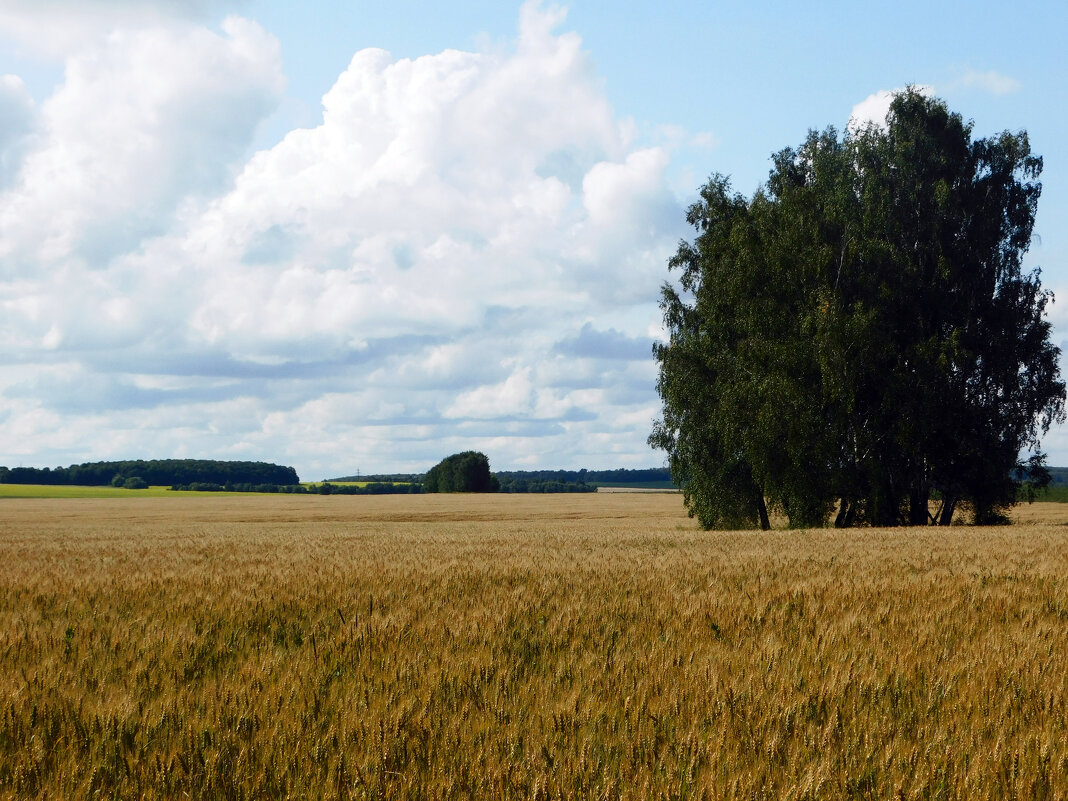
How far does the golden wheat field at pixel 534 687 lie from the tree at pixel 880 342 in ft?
76.1

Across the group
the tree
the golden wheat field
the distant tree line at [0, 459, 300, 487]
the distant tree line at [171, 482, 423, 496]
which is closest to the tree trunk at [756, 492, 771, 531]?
the tree

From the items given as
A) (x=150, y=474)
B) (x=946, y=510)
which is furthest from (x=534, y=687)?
(x=150, y=474)

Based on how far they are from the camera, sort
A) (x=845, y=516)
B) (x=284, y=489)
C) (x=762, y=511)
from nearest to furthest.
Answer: (x=845, y=516) → (x=762, y=511) → (x=284, y=489)

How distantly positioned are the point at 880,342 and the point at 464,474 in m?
93.9

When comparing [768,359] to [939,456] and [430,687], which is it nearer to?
[939,456]

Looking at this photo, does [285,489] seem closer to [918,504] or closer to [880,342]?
[918,504]

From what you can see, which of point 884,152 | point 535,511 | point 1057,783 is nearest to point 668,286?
point 884,152

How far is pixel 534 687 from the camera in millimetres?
5031

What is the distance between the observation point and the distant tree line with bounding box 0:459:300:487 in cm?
13875

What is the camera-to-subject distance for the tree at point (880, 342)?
32.9m

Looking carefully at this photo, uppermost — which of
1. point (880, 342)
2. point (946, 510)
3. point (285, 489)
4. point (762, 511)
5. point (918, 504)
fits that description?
point (880, 342)

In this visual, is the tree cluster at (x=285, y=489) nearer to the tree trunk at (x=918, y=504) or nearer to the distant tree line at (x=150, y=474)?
the distant tree line at (x=150, y=474)

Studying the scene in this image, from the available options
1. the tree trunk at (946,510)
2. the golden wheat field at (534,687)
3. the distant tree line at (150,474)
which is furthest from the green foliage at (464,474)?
the golden wheat field at (534,687)

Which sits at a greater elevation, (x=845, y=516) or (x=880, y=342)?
(x=880, y=342)
